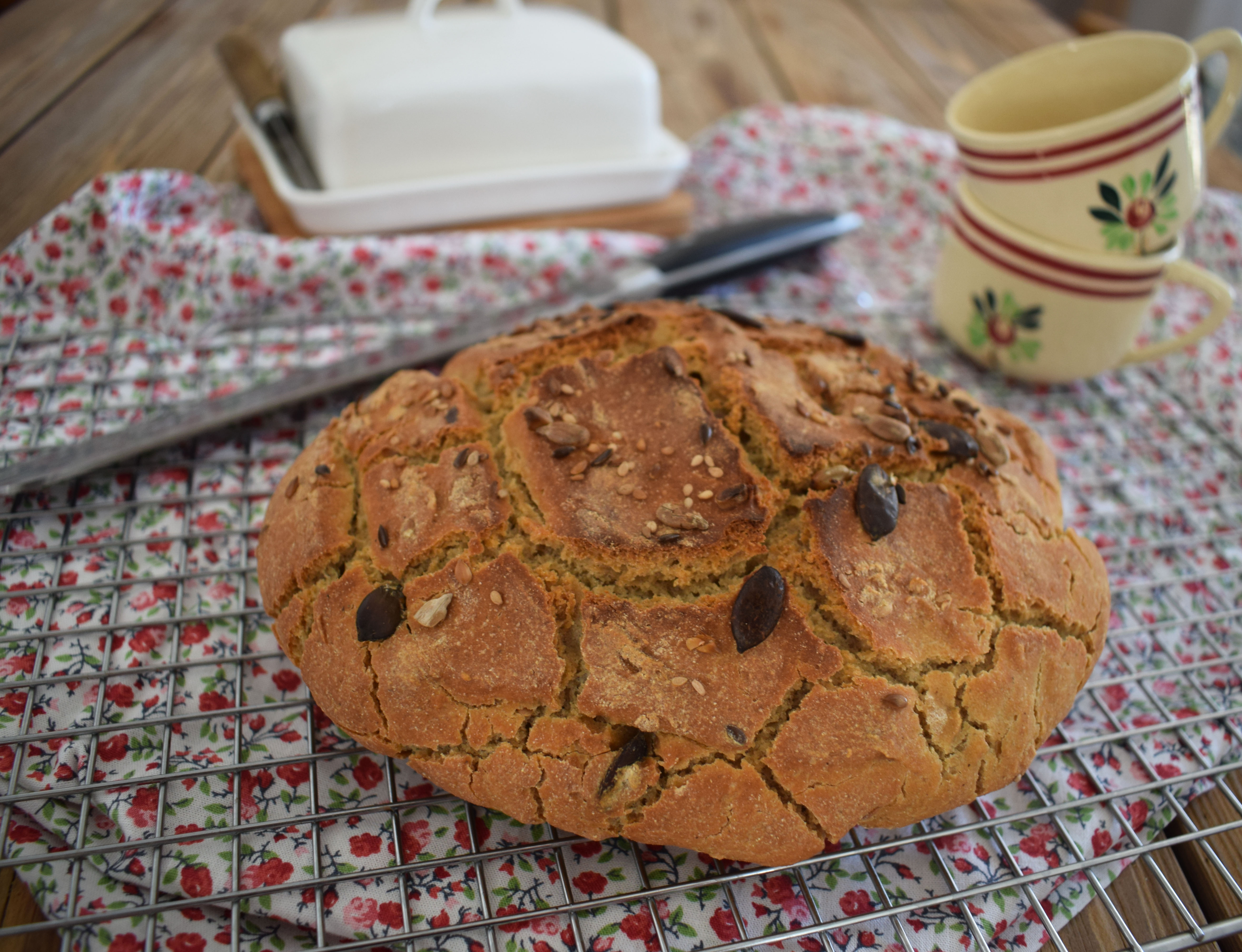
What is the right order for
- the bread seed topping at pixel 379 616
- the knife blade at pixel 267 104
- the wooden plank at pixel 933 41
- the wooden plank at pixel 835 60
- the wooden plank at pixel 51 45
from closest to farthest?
the bread seed topping at pixel 379 616 → the knife blade at pixel 267 104 → the wooden plank at pixel 51 45 → the wooden plank at pixel 835 60 → the wooden plank at pixel 933 41

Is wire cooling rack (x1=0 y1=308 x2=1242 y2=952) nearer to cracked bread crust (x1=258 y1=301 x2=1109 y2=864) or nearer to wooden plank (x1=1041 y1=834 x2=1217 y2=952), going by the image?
wooden plank (x1=1041 y1=834 x2=1217 y2=952)

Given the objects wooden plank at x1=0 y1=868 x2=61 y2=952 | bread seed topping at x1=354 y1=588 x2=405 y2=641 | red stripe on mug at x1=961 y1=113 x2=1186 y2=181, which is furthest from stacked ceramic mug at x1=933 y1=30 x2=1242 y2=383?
wooden plank at x1=0 y1=868 x2=61 y2=952

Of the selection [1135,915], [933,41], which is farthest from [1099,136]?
[933,41]

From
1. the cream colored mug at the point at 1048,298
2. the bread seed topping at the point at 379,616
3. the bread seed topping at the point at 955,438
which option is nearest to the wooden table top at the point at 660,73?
the bread seed topping at the point at 379,616

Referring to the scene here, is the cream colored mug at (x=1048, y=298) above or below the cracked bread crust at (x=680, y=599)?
below

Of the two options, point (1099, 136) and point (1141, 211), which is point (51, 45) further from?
point (1141, 211)

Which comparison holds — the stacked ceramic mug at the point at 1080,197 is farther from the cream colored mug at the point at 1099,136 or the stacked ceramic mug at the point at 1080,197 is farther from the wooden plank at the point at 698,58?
the wooden plank at the point at 698,58

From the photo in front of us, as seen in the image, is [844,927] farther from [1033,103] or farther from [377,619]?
[1033,103]

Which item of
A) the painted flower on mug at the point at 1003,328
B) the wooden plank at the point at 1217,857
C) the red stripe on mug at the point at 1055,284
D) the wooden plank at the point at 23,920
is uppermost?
the wooden plank at the point at 23,920
